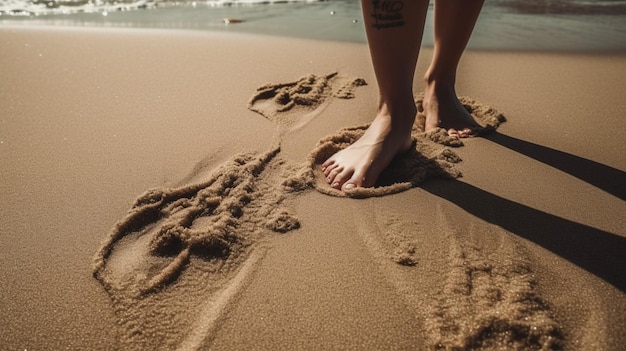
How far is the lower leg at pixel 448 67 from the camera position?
1.65m

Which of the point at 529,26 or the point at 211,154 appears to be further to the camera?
the point at 529,26

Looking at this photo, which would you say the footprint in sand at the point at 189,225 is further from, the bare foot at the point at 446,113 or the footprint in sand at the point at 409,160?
the bare foot at the point at 446,113

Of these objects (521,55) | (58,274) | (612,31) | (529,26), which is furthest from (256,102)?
(612,31)

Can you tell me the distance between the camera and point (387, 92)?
145 centimetres

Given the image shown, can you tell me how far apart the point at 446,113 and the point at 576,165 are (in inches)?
19.3

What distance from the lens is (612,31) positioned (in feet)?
10.2

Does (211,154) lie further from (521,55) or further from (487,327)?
(521,55)

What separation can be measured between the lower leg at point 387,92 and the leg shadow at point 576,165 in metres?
0.40

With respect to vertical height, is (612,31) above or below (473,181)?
above

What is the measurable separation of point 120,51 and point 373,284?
2219 mm

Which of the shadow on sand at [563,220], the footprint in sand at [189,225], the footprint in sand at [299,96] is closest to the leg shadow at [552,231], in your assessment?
the shadow on sand at [563,220]

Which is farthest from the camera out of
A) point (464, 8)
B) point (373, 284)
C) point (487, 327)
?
point (464, 8)

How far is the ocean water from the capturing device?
2928 millimetres

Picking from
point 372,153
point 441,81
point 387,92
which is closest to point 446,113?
point 441,81
